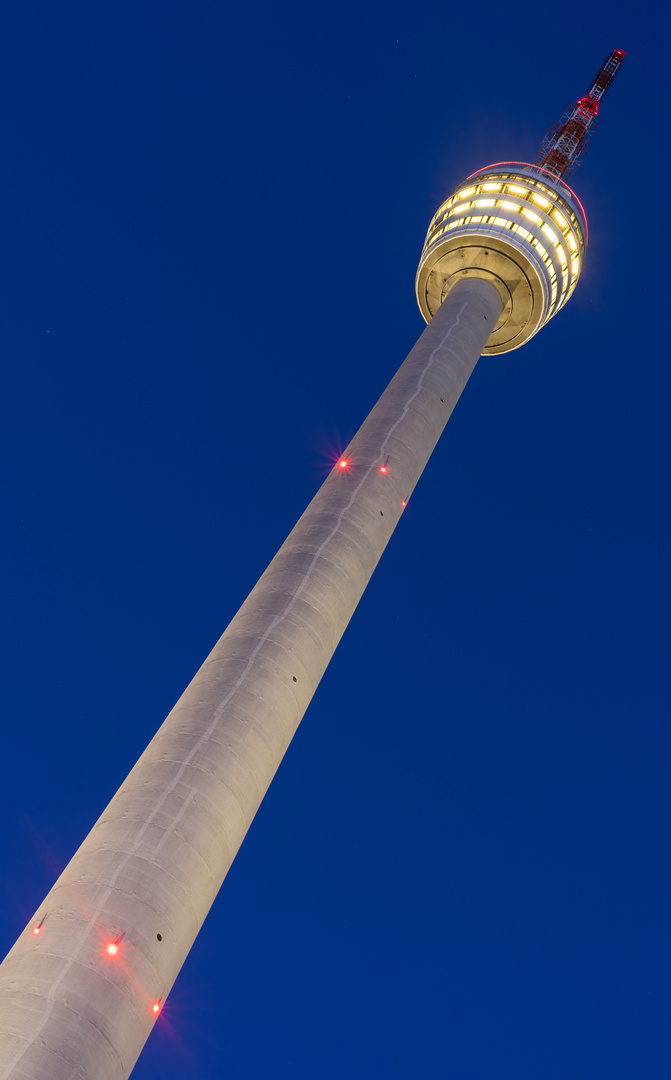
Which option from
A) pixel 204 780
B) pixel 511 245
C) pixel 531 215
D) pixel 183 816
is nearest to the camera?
pixel 183 816

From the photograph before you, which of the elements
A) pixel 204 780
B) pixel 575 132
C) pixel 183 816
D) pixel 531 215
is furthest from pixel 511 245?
pixel 183 816

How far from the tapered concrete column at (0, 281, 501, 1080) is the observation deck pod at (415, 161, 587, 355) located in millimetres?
18688

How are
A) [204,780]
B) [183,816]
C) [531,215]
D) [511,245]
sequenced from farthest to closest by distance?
[531,215], [511,245], [204,780], [183,816]

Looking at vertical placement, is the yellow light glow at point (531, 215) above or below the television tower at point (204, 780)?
above

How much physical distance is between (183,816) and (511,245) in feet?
121

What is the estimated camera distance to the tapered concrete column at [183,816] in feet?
52.4

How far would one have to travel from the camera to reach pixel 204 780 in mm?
20609

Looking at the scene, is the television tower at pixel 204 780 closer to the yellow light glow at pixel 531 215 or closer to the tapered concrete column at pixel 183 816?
the tapered concrete column at pixel 183 816

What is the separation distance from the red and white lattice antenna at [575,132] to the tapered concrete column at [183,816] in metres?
34.3

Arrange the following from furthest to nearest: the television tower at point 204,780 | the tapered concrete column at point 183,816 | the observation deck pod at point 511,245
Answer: the observation deck pod at point 511,245 < the television tower at point 204,780 < the tapered concrete column at point 183,816

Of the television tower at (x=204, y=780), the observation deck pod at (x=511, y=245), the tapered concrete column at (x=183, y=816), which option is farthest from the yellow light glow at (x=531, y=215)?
the tapered concrete column at (x=183, y=816)

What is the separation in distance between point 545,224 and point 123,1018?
44.8 metres

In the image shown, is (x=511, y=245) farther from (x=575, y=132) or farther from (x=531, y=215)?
(x=575, y=132)

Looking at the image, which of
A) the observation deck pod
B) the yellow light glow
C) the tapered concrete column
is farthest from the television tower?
the yellow light glow
